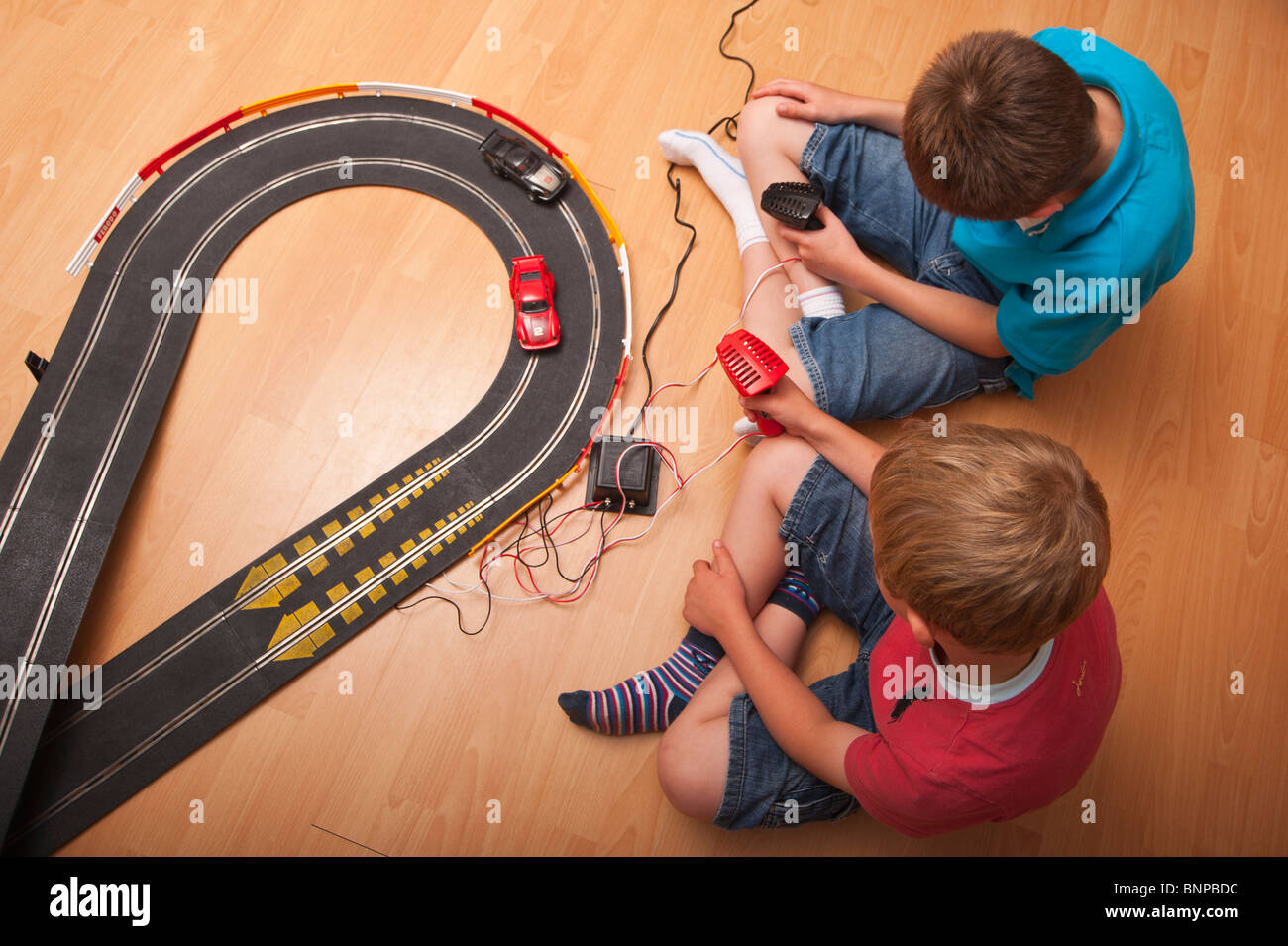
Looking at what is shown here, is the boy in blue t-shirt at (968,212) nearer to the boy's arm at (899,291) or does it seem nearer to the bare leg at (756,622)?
the boy's arm at (899,291)

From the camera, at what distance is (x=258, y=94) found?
2000mm

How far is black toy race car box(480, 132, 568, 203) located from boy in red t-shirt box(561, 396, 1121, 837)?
76cm

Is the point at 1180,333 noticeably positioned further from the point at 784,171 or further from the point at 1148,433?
the point at 784,171

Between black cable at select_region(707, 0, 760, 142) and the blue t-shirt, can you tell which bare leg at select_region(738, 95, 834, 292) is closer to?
black cable at select_region(707, 0, 760, 142)

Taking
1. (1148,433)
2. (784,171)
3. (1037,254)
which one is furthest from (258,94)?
(1148,433)

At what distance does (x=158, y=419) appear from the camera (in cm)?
176

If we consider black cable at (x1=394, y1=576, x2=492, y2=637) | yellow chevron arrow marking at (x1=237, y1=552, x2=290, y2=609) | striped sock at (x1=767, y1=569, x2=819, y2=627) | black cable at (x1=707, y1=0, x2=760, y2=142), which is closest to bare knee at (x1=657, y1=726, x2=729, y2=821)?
striped sock at (x1=767, y1=569, x2=819, y2=627)

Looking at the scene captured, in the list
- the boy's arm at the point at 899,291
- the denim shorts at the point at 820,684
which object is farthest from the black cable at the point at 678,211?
the denim shorts at the point at 820,684

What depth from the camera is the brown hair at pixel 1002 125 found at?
44.2 inches

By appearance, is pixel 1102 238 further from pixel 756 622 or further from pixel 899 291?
pixel 756 622

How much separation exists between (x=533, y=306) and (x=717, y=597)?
753 mm

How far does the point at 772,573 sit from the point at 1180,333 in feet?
3.63

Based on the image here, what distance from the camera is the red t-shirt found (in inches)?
43.1
